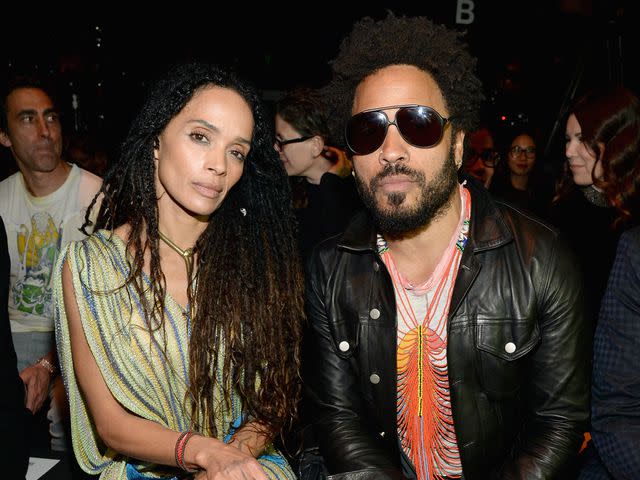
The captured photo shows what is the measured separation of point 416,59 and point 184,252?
1.23 metres

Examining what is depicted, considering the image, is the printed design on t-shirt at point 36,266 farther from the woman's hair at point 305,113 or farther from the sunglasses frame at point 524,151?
the sunglasses frame at point 524,151

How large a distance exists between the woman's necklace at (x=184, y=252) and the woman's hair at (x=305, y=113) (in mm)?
2045

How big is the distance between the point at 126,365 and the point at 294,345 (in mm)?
696

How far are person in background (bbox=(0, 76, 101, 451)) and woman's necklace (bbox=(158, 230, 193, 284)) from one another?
138 cm

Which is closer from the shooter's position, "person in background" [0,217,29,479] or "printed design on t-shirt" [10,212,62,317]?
"person in background" [0,217,29,479]

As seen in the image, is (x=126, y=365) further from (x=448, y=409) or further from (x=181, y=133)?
(x=448, y=409)

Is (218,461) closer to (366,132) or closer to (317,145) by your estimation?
(366,132)

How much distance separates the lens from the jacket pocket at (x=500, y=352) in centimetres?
205

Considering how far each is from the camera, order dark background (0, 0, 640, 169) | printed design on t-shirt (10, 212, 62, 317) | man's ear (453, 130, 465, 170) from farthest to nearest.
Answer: dark background (0, 0, 640, 169) → printed design on t-shirt (10, 212, 62, 317) → man's ear (453, 130, 465, 170)

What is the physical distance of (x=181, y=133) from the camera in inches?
82.7

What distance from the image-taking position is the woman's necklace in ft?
7.32

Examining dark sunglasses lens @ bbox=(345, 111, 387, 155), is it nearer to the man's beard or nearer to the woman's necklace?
the man's beard

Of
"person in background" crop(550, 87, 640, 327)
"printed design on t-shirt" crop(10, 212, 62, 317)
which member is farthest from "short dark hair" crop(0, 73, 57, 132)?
"person in background" crop(550, 87, 640, 327)

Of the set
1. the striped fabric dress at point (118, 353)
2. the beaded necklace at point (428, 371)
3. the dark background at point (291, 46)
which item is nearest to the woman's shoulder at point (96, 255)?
the striped fabric dress at point (118, 353)
